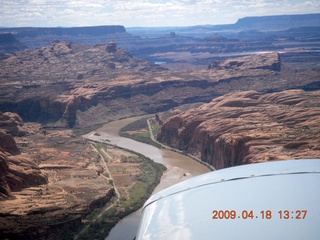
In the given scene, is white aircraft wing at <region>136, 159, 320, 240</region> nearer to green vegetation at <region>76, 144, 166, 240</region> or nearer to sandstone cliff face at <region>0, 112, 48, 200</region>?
green vegetation at <region>76, 144, 166, 240</region>

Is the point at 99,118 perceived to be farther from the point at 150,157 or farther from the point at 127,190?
the point at 127,190

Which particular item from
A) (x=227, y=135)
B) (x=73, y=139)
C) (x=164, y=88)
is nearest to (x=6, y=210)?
(x=227, y=135)

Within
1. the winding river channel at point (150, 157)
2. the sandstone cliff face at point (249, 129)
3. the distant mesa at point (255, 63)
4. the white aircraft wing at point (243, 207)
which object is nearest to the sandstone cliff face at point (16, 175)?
the winding river channel at point (150, 157)

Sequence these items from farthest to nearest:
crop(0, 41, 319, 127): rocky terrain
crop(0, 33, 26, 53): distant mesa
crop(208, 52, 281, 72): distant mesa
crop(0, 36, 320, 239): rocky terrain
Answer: crop(0, 33, 26, 53): distant mesa → crop(208, 52, 281, 72): distant mesa → crop(0, 41, 319, 127): rocky terrain → crop(0, 36, 320, 239): rocky terrain

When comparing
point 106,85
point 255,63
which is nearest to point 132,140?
point 106,85
